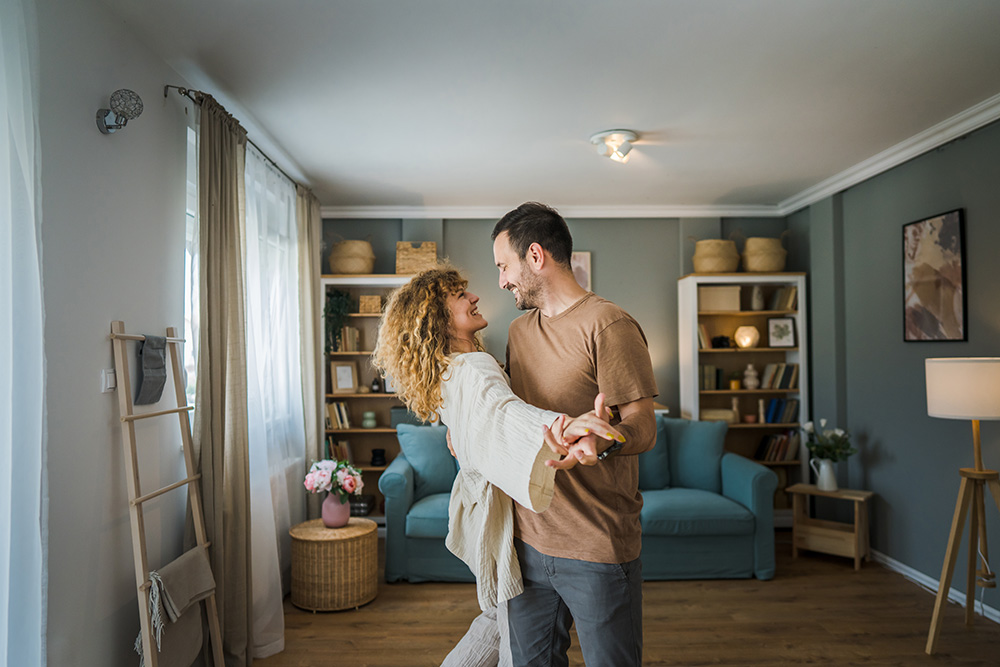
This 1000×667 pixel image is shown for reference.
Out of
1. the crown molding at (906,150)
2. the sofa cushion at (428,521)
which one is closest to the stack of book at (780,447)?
the crown molding at (906,150)

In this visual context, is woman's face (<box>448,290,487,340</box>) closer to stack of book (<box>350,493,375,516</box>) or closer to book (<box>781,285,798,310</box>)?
stack of book (<box>350,493,375,516</box>)

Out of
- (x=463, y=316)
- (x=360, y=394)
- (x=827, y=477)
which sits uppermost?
(x=463, y=316)

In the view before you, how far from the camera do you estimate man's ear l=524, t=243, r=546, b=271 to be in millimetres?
1642

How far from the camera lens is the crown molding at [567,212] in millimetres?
5766

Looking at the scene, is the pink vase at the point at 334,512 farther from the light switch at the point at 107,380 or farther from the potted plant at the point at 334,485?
the light switch at the point at 107,380

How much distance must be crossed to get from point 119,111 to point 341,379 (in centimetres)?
347

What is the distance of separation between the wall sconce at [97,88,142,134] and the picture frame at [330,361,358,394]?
335 cm

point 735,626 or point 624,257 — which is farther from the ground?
point 624,257

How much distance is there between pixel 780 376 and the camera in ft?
18.4

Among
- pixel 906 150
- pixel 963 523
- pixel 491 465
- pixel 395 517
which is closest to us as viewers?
pixel 491 465

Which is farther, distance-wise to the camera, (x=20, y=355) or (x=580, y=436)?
(x=20, y=355)

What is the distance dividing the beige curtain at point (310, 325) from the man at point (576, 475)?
324cm

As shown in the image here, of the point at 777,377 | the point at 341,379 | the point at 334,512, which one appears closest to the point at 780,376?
the point at 777,377

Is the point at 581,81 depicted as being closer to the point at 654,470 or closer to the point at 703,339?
the point at 654,470
